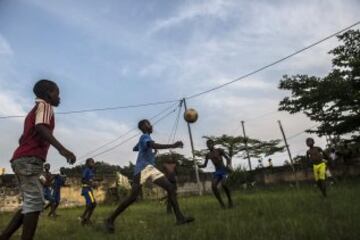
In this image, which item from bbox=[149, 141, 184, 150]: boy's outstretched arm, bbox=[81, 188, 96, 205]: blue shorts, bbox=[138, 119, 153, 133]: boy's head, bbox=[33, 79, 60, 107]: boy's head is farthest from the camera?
bbox=[81, 188, 96, 205]: blue shorts

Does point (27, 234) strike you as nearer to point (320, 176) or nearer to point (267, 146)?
point (320, 176)

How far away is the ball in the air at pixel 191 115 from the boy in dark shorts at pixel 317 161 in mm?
3278

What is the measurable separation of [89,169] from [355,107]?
15.7 m

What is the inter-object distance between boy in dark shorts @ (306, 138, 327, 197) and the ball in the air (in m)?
3.28

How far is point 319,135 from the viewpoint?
24.7 metres

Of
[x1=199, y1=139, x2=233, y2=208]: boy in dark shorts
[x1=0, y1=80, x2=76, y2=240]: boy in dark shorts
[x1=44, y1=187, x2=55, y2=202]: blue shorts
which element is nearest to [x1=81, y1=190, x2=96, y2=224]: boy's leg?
[x1=199, y1=139, x2=233, y2=208]: boy in dark shorts

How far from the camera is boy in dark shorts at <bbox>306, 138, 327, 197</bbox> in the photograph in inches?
493

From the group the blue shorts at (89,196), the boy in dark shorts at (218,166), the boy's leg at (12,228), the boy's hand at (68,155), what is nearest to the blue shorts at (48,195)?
the blue shorts at (89,196)

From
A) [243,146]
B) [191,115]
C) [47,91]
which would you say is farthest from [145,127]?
[243,146]

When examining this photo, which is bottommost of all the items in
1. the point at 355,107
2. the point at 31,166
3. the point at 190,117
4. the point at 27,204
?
the point at 27,204

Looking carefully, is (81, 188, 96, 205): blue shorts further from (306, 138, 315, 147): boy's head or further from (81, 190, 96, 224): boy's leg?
(306, 138, 315, 147): boy's head

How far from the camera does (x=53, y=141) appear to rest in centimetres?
481

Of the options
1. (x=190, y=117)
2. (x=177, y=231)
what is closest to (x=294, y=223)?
(x=177, y=231)

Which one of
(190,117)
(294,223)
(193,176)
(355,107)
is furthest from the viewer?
(193,176)
